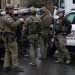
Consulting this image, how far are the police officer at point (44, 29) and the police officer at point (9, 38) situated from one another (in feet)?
8.35

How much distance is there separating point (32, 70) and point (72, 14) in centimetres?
358

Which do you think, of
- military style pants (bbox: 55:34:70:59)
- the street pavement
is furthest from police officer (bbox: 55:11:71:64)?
the street pavement

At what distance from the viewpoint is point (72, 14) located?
1473 centimetres

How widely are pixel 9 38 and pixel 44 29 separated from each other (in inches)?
115

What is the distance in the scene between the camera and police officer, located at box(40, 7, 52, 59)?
14039 millimetres

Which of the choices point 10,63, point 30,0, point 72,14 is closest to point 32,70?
point 10,63

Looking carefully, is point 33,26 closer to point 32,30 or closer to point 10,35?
point 32,30

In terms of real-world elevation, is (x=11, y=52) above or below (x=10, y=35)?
below

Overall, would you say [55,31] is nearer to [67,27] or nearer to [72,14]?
[67,27]

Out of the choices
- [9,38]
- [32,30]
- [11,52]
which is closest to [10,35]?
[9,38]

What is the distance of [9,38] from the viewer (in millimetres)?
11477

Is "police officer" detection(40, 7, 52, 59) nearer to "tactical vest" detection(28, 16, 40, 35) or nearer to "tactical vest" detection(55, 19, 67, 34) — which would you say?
"tactical vest" detection(55, 19, 67, 34)

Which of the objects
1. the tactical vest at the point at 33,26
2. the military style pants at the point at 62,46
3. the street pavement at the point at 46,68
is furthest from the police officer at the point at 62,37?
the tactical vest at the point at 33,26

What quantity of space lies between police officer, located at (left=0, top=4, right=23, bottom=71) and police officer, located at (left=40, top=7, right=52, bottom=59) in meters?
2.54
